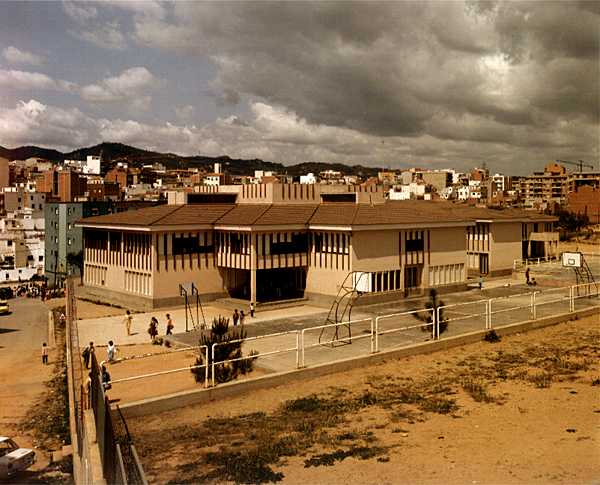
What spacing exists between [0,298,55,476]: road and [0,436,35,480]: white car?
38 centimetres

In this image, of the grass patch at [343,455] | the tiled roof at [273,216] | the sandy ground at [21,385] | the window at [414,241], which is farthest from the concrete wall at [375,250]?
the grass patch at [343,455]

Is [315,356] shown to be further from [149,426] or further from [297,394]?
[149,426]

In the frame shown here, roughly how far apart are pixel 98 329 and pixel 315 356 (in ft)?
47.8

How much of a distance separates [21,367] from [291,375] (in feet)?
66.5

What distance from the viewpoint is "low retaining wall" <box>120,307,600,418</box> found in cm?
1352

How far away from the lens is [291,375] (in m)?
16.0

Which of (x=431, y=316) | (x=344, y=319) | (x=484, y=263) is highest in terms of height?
(x=484, y=263)

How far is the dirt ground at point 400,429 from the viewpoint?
9.76 meters

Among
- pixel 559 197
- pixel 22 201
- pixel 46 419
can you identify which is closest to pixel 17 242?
pixel 22 201

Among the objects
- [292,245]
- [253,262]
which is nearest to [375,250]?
[292,245]

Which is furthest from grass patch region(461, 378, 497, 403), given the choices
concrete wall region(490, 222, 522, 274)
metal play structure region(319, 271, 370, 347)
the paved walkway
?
concrete wall region(490, 222, 522, 274)

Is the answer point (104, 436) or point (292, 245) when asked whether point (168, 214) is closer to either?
point (292, 245)

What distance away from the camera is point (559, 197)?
527 feet

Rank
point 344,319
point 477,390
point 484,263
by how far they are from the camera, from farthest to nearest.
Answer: point 484,263 → point 344,319 → point 477,390
